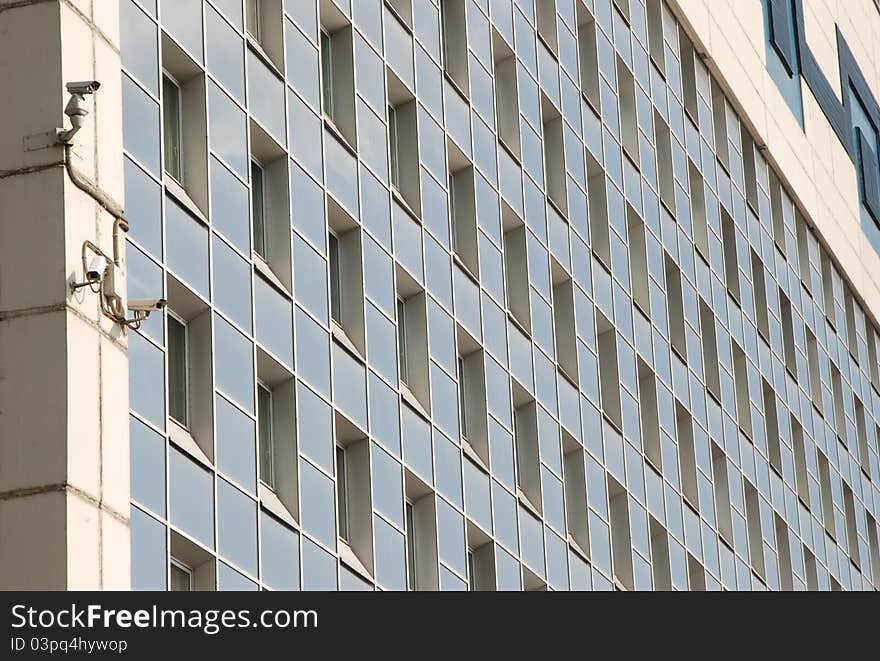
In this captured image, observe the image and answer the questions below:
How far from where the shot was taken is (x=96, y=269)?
28.9 meters

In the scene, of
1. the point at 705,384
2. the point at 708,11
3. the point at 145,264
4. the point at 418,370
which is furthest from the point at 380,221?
the point at 708,11

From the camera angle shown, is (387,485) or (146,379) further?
(387,485)

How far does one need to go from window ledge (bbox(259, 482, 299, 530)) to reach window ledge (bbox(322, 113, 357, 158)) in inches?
293

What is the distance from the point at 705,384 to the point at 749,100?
1122 cm

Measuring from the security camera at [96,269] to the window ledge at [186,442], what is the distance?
5052 mm

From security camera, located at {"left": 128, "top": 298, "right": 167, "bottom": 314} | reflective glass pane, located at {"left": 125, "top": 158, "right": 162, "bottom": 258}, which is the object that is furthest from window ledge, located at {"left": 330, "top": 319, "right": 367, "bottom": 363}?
security camera, located at {"left": 128, "top": 298, "right": 167, "bottom": 314}

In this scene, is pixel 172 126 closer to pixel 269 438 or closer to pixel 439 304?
pixel 269 438

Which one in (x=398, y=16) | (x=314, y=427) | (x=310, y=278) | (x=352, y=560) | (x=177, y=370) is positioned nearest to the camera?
(x=177, y=370)

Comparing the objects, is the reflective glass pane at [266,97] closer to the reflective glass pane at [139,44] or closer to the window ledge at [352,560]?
the reflective glass pane at [139,44]

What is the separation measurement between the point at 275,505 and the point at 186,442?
3021mm

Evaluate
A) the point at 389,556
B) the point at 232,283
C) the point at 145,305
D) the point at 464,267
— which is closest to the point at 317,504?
the point at 389,556

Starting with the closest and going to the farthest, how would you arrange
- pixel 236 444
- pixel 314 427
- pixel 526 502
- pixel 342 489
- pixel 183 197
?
pixel 183 197 → pixel 236 444 → pixel 314 427 → pixel 342 489 → pixel 526 502

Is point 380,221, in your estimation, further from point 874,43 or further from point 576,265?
point 874,43

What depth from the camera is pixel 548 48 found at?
5531 cm
